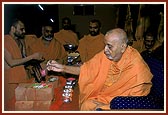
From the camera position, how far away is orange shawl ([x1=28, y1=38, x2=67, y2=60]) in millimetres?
4953

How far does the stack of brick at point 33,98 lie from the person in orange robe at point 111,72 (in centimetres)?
25

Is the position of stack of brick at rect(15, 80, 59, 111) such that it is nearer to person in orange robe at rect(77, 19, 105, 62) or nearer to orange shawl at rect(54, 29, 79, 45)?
person in orange robe at rect(77, 19, 105, 62)

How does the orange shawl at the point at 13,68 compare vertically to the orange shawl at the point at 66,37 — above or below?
below

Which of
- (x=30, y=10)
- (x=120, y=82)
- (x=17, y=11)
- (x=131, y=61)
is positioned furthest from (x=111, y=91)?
(x=30, y=10)

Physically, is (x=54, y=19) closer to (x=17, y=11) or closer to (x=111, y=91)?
(x=17, y=11)

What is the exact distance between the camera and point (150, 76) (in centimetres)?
276

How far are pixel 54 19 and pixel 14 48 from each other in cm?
358

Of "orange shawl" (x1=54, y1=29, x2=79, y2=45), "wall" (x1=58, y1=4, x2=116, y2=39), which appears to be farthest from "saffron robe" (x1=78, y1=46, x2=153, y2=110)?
"wall" (x1=58, y1=4, x2=116, y2=39)

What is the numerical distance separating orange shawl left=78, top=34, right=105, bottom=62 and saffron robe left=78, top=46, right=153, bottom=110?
7.22 ft

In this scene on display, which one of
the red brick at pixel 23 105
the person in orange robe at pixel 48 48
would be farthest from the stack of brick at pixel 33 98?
the person in orange robe at pixel 48 48

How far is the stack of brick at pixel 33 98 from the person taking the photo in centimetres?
286

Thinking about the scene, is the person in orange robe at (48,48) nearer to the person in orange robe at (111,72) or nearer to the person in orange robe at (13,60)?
the person in orange robe at (13,60)

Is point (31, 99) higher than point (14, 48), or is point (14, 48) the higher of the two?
point (14, 48)

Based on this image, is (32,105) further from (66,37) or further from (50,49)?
(66,37)
